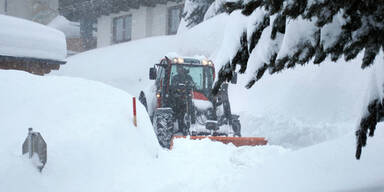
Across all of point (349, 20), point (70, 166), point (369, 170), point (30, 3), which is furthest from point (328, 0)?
point (30, 3)

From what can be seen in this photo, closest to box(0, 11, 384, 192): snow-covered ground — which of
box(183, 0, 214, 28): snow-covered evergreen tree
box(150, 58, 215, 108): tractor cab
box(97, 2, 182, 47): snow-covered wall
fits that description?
box(150, 58, 215, 108): tractor cab

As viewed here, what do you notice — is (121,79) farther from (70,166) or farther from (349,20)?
(349,20)

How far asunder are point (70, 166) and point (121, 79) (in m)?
17.1

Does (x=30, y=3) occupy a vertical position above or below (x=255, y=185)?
above

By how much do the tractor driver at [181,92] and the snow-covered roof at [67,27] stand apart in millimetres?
24424

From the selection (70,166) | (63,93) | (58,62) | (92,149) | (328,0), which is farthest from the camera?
(58,62)

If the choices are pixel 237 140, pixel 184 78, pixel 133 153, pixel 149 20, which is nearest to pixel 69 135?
pixel 133 153

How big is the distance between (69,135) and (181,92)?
17.5ft

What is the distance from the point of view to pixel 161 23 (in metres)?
25.4

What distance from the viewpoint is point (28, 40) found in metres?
9.42

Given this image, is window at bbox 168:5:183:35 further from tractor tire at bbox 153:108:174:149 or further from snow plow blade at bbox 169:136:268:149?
snow plow blade at bbox 169:136:268:149

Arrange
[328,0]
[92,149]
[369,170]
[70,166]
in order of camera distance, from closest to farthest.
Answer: [328,0], [369,170], [70,166], [92,149]

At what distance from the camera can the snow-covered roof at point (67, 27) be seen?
3277 cm

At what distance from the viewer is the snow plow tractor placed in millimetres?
9578
